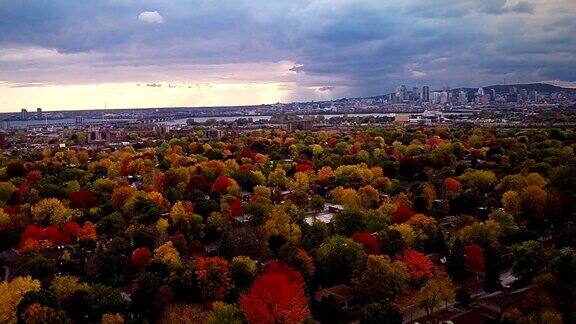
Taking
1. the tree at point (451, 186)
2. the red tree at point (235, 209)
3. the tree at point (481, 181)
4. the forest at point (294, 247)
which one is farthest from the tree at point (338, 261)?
the tree at point (481, 181)

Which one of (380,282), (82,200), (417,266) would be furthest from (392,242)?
(82,200)

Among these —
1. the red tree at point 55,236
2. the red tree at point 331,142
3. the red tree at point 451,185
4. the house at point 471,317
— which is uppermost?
the red tree at point 331,142

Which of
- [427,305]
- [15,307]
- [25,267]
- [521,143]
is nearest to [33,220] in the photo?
[25,267]

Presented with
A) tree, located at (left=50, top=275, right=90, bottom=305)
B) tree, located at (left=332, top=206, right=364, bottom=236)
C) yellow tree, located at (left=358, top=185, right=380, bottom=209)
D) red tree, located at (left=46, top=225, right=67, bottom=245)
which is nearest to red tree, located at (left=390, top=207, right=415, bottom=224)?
tree, located at (left=332, top=206, right=364, bottom=236)

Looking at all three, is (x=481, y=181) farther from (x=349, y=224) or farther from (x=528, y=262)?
(x=528, y=262)

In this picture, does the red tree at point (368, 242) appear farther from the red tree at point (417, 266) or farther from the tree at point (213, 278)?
the tree at point (213, 278)

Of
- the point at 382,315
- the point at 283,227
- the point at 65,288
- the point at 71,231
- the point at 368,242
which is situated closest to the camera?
the point at 382,315
